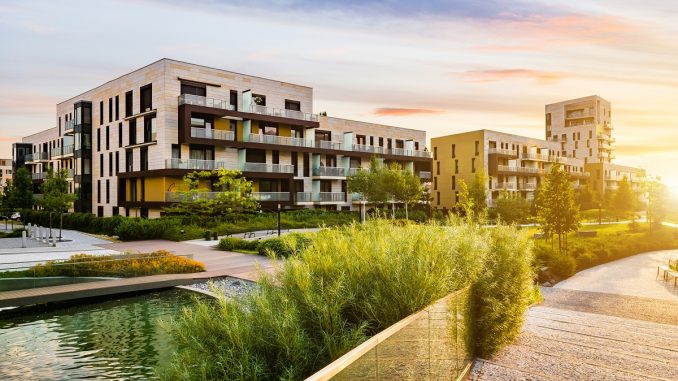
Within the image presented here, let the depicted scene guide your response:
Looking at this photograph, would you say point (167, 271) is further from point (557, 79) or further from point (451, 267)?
point (557, 79)

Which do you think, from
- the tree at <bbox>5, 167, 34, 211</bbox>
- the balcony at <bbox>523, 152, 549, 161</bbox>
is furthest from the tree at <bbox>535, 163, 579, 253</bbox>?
the tree at <bbox>5, 167, 34, 211</bbox>

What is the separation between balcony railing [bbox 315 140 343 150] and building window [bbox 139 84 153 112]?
16.0 metres

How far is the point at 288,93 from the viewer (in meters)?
46.9

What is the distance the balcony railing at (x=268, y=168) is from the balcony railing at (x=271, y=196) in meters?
2.06

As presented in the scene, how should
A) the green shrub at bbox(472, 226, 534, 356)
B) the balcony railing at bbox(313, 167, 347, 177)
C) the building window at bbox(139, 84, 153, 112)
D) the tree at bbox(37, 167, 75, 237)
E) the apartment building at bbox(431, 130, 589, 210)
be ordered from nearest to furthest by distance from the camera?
1. the green shrub at bbox(472, 226, 534, 356)
2. the tree at bbox(37, 167, 75, 237)
3. the building window at bbox(139, 84, 153, 112)
4. the balcony railing at bbox(313, 167, 347, 177)
5. the apartment building at bbox(431, 130, 589, 210)

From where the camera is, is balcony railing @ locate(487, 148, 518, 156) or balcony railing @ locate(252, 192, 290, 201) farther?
balcony railing @ locate(487, 148, 518, 156)

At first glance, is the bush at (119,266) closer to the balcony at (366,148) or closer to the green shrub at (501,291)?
the green shrub at (501,291)

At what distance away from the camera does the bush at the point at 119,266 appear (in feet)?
51.2

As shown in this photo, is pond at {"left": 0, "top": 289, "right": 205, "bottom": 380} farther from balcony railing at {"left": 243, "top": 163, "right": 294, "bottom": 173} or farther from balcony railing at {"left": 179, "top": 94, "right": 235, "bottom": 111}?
balcony railing at {"left": 243, "top": 163, "right": 294, "bottom": 173}

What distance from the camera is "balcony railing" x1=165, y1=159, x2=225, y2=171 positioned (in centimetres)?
3669

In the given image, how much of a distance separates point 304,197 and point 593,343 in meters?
38.2

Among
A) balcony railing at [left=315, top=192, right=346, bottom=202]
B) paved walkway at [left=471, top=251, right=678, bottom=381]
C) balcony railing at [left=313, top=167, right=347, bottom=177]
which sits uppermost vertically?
balcony railing at [left=313, top=167, right=347, bottom=177]

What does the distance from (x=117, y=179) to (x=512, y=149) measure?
164 feet

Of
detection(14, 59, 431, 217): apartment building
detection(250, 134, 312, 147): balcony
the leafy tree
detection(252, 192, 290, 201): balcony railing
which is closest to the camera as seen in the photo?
the leafy tree
